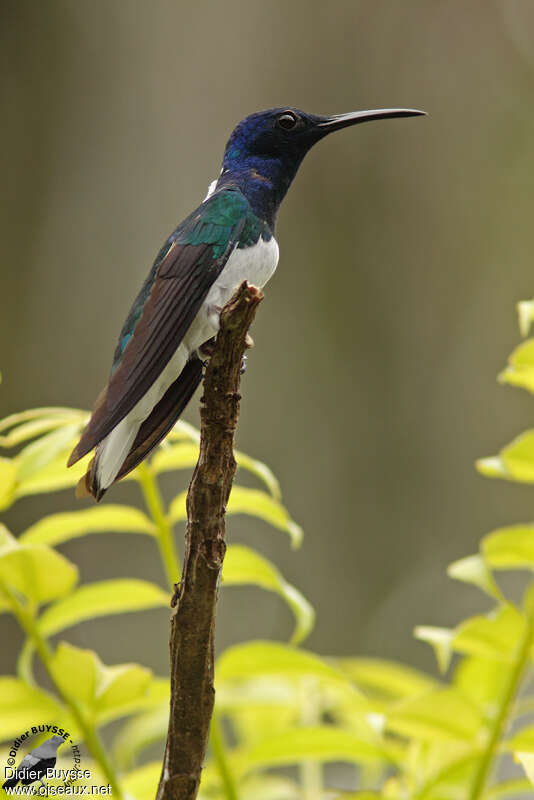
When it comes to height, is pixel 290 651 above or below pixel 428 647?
above

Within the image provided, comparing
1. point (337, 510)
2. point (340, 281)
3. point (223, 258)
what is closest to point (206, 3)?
point (340, 281)

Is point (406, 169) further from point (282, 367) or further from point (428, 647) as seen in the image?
point (428, 647)

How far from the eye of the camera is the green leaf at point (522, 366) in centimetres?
219

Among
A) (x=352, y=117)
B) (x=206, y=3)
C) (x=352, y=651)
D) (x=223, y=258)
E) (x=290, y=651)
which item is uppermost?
(x=206, y=3)

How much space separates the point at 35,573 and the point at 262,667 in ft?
1.93

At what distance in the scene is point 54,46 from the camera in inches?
429

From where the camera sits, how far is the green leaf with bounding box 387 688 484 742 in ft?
6.95

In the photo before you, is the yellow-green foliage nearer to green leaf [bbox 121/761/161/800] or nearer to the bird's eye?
green leaf [bbox 121/761/161/800]

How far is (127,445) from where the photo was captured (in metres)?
2.56

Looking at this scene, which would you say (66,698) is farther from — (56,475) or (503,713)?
(503,713)

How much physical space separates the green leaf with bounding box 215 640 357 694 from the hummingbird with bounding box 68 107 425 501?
526 mm

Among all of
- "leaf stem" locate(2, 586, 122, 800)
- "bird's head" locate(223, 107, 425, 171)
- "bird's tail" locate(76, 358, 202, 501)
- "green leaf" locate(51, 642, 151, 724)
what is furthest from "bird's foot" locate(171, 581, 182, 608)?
"bird's head" locate(223, 107, 425, 171)

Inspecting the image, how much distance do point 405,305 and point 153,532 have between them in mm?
8985

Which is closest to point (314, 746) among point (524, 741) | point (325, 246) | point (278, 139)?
point (524, 741)
